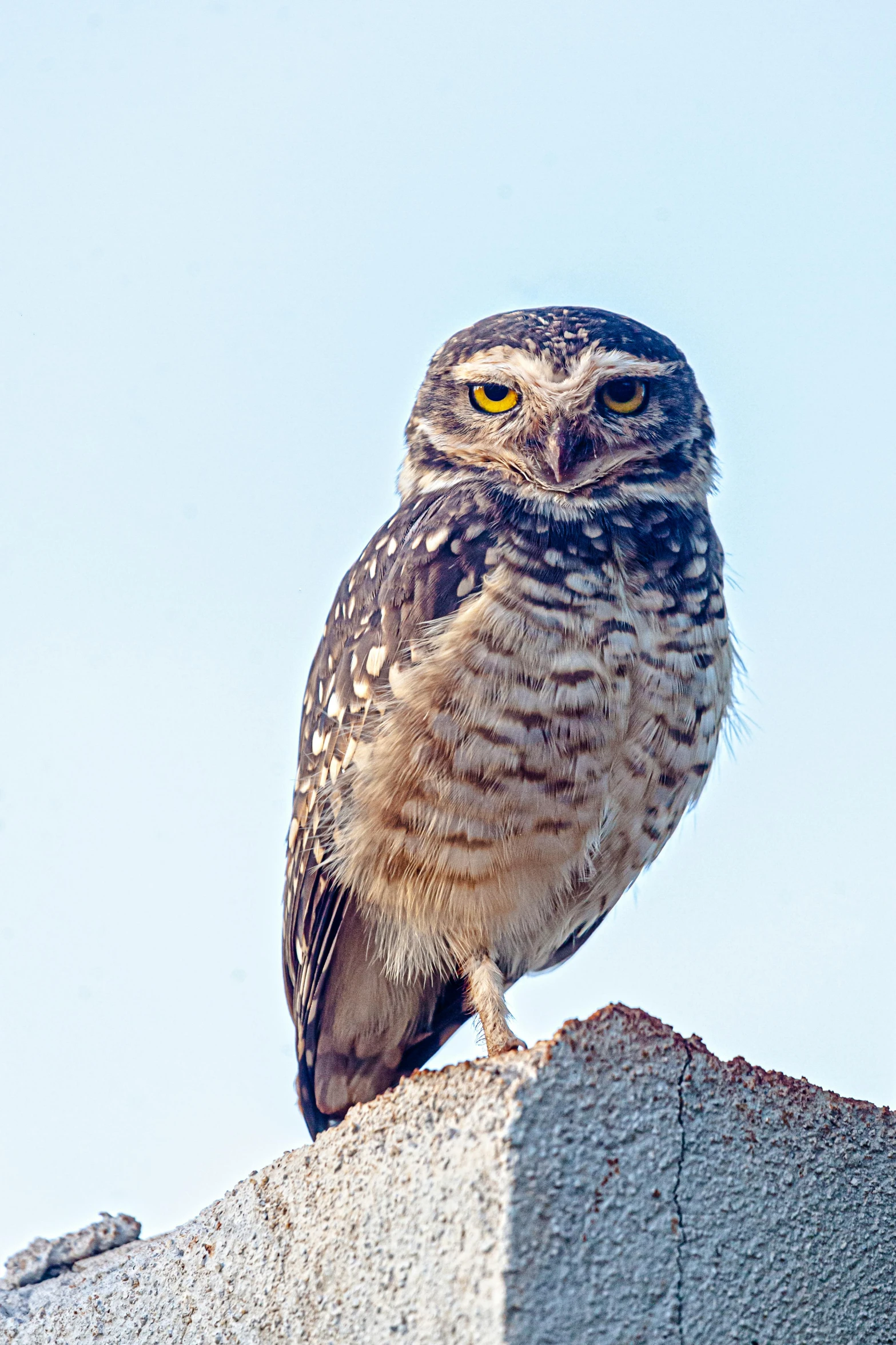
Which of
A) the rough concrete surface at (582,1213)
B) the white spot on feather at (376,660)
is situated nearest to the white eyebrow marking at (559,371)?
the white spot on feather at (376,660)

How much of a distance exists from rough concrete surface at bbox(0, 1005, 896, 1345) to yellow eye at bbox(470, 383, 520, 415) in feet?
5.31

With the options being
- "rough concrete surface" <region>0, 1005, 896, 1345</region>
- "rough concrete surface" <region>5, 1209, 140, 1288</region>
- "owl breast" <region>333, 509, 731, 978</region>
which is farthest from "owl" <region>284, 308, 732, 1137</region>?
"rough concrete surface" <region>0, 1005, 896, 1345</region>

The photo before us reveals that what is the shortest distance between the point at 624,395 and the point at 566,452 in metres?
0.29

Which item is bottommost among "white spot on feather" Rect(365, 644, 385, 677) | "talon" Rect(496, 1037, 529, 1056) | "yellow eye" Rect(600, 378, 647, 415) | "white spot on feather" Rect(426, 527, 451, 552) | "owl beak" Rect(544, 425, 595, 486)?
"talon" Rect(496, 1037, 529, 1056)

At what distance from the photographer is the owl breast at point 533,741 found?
2475 millimetres

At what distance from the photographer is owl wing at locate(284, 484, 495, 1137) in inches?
105

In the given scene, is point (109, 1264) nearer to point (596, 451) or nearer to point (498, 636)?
point (498, 636)

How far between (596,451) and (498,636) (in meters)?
0.62

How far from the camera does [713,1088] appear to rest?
1.82 m

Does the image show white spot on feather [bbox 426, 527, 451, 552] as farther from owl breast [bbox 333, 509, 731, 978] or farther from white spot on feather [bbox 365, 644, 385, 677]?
white spot on feather [bbox 365, 644, 385, 677]

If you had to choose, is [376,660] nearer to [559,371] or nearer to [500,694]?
[500,694]

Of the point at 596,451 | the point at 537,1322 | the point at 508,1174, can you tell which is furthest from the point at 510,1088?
the point at 596,451

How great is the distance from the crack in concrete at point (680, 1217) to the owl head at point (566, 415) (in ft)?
4.34

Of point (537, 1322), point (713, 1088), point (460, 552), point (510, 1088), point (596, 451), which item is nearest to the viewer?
point (537, 1322)
